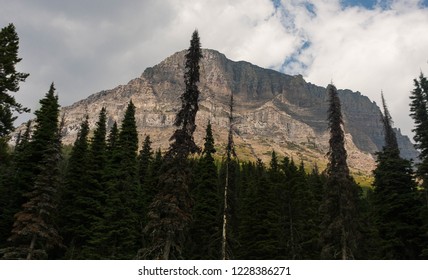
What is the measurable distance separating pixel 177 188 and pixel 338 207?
14545 mm

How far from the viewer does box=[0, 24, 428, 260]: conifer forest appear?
24.3 meters

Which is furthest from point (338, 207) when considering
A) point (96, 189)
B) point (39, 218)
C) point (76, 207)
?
point (76, 207)

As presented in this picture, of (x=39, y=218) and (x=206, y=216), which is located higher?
(x=206, y=216)

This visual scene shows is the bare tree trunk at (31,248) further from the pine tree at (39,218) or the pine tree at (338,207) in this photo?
the pine tree at (338,207)

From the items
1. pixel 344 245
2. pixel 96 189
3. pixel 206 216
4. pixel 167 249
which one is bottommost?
pixel 167 249

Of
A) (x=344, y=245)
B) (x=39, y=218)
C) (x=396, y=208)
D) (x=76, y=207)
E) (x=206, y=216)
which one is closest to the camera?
(x=344, y=245)

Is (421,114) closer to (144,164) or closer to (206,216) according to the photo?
(206,216)

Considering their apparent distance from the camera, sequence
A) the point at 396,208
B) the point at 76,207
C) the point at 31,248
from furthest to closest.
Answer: the point at 76,207, the point at 396,208, the point at 31,248

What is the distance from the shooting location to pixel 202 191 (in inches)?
1679

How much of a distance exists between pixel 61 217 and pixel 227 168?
21250 millimetres

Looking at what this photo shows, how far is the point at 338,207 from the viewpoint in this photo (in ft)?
97.3

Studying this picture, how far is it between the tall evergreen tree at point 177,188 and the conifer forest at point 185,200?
74mm

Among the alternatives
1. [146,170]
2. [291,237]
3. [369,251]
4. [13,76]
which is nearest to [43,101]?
[13,76]
